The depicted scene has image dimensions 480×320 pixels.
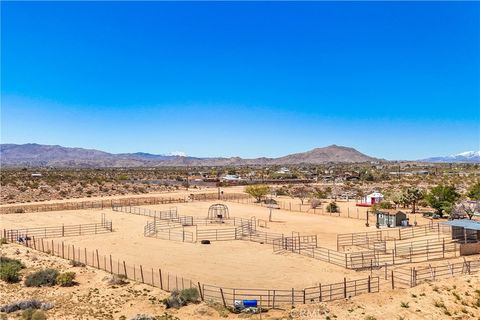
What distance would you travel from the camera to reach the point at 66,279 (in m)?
25.8

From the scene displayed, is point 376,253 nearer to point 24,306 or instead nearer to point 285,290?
point 285,290

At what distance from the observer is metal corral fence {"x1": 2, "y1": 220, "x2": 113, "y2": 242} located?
133ft

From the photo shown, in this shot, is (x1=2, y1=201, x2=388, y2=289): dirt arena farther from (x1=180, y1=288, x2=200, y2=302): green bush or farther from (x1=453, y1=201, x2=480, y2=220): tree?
(x1=453, y1=201, x2=480, y2=220): tree

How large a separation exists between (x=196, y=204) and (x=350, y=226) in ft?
93.5

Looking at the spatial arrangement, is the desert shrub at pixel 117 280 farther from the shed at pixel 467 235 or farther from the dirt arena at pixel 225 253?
the shed at pixel 467 235

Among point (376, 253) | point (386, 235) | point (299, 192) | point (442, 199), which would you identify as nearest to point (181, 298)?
point (376, 253)

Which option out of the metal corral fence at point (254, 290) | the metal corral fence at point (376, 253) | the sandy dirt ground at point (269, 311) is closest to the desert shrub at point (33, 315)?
the sandy dirt ground at point (269, 311)

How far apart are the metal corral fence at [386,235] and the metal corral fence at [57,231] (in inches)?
855

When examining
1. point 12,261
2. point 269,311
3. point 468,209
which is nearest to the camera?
point 269,311

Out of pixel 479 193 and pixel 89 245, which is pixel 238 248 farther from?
pixel 479 193

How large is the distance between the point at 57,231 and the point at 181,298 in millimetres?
24981

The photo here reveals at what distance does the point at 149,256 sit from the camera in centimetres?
3278

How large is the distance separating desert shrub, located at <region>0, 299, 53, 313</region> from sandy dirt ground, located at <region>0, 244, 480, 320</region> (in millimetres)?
387

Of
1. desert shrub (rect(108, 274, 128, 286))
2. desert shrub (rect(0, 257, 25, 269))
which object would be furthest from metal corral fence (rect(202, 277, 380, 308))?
desert shrub (rect(0, 257, 25, 269))
